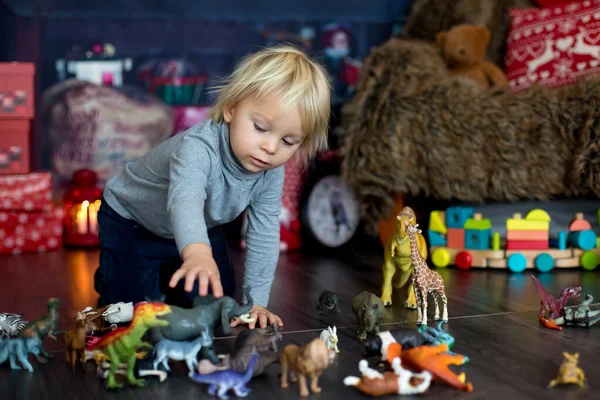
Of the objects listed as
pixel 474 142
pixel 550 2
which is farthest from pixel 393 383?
pixel 550 2

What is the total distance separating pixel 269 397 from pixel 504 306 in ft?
2.41

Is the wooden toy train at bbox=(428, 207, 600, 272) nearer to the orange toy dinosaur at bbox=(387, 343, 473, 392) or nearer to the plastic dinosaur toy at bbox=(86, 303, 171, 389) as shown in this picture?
the orange toy dinosaur at bbox=(387, 343, 473, 392)

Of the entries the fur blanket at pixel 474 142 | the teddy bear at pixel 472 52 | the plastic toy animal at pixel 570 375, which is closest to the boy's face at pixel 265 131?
the plastic toy animal at pixel 570 375

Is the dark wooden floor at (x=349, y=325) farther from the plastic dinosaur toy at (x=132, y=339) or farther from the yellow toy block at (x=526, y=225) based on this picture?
the yellow toy block at (x=526, y=225)

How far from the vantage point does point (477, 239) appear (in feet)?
7.33

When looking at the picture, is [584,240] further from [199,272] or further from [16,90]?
[16,90]

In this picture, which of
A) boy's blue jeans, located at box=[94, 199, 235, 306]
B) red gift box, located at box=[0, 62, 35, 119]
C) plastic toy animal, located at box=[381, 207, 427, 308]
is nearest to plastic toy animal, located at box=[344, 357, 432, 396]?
plastic toy animal, located at box=[381, 207, 427, 308]

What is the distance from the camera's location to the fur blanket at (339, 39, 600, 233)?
2119mm

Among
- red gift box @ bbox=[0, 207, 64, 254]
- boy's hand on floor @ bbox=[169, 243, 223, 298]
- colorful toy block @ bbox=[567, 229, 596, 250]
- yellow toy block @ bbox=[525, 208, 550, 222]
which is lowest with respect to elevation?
red gift box @ bbox=[0, 207, 64, 254]

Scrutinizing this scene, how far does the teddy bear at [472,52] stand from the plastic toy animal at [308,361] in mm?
1629

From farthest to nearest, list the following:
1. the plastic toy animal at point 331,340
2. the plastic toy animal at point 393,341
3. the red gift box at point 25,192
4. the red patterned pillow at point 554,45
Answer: the red gift box at point 25,192, the red patterned pillow at point 554,45, the plastic toy animal at point 331,340, the plastic toy animal at point 393,341

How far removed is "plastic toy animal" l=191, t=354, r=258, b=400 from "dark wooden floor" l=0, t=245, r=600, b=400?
0.02m

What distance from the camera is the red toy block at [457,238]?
226cm

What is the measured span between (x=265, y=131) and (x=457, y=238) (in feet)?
3.50
